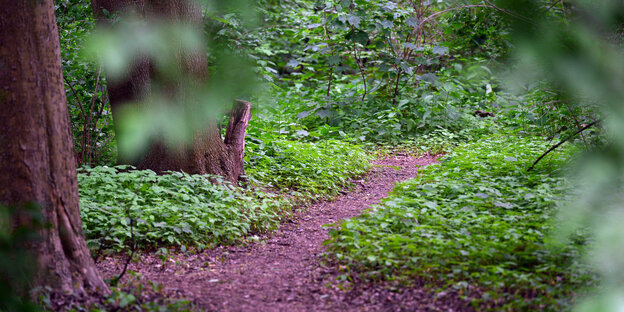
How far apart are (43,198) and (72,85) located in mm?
3744

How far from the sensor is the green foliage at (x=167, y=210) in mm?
4465

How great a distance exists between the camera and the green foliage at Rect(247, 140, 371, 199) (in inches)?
260

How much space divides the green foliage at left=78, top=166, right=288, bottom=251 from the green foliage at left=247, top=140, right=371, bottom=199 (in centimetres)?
77

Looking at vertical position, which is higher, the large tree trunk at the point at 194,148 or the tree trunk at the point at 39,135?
the large tree trunk at the point at 194,148

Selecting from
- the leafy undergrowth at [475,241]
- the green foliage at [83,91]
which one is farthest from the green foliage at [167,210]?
the leafy undergrowth at [475,241]

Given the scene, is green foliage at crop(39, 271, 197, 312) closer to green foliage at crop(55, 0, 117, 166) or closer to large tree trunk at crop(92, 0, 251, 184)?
large tree trunk at crop(92, 0, 251, 184)

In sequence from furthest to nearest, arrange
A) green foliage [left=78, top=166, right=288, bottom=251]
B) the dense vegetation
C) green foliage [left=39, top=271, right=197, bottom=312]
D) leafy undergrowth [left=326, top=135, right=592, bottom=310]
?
1. green foliage [left=78, top=166, right=288, bottom=251]
2. leafy undergrowth [left=326, top=135, right=592, bottom=310]
3. green foliage [left=39, top=271, right=197, bottom=312]
4. the dense vegetation

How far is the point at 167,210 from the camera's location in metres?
4.78

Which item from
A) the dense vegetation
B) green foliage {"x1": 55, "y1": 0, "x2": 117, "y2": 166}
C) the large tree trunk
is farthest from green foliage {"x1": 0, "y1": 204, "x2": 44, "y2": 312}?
green foliage {"x1": 55, "y1": 0, "x2": 117, "y2": 166}

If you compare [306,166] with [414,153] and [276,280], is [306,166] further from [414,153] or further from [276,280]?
[276,280]

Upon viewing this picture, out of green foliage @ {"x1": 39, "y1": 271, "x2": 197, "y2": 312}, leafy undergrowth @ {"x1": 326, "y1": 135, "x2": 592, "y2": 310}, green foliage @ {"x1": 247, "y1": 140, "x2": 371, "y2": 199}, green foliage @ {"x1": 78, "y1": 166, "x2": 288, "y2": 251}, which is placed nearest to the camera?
green foliage @ {"x1": 39, "y1": 271, "x2": 197, "y2": 312}

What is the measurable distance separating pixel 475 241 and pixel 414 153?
5.46 meters

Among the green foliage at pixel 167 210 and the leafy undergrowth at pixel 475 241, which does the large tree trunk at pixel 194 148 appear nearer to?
the green foliage at pixel 167 210

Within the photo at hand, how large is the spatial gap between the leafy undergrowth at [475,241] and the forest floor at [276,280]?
0.17m
